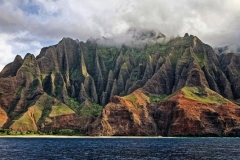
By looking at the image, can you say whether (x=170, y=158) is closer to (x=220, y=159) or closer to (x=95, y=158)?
(x=220, y=159)

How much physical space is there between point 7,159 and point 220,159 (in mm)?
64071

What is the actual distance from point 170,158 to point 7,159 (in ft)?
163

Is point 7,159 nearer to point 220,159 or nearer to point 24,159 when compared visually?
point 24,159

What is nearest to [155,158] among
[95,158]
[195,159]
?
[195,159]

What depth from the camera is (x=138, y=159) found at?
103 metres

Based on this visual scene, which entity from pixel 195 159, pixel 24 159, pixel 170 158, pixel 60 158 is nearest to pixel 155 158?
pixel 170 158

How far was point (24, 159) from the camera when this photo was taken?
337 ft

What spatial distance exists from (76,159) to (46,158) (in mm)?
10190

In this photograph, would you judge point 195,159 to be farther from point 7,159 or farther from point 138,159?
point 7,159

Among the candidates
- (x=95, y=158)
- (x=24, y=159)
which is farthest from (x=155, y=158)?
(x=24, y=159)

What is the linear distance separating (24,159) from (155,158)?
132ft

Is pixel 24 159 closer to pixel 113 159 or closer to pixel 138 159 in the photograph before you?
pixel 113 159

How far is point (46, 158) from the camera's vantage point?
105562 millimetres

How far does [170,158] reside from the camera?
105 m
